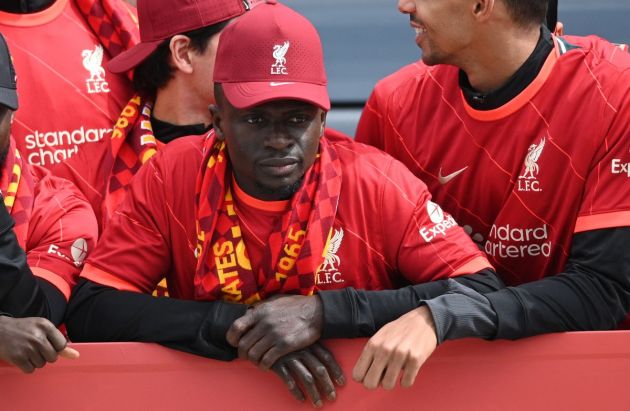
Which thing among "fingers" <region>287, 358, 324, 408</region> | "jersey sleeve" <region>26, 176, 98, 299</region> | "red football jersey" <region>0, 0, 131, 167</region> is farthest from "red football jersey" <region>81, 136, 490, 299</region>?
"red football jersey" <region>0, 0, 131, 167</region>

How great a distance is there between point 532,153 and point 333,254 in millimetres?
523

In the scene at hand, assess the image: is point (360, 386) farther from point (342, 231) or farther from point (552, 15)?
point (552, 15)

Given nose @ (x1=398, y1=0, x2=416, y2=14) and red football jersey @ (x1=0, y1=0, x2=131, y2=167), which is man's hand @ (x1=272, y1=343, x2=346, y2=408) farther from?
red football jersey @ (x1=0, y1=0, x2=131, y2=167)

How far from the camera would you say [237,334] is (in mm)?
2137

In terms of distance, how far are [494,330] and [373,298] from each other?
0.25m

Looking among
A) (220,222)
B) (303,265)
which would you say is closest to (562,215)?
(303,265)

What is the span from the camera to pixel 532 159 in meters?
2.50

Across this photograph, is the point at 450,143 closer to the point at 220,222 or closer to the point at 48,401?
the point at 220,222

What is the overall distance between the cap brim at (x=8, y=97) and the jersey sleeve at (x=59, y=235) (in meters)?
0.24

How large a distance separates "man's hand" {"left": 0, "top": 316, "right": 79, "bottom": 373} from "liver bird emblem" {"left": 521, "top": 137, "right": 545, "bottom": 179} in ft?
3.57

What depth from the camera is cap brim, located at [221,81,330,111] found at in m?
2.24

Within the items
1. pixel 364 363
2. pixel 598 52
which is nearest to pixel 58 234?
pixel 364 363

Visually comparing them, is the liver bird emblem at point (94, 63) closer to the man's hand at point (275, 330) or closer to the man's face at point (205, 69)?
the man's face at point (205, 69)

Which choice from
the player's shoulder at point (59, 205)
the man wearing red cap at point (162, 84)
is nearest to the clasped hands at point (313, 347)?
the player's shoulder at point (59, 205)
